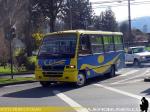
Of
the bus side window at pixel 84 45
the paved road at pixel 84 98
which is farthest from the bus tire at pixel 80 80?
the bus side window at pixel 84 45

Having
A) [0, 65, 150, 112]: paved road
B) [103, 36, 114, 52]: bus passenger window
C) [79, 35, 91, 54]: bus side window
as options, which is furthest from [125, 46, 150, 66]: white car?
[0, 65, 150, 112]: paved road

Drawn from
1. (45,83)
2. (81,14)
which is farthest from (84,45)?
(81,14)

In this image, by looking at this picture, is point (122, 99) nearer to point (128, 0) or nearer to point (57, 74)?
point (57, 74)

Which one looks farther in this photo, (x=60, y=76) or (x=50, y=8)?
(x=50, y=8)

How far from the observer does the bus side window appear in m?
19.5

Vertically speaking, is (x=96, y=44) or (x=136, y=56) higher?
(x=96, y=44)

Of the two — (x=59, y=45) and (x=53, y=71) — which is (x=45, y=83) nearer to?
(x=53, y=71)

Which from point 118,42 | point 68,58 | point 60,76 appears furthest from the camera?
point 118,42

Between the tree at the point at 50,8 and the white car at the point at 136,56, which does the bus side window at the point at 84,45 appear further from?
the tree at the point at 50,8

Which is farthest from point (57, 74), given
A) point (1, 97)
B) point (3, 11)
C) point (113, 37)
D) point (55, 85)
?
point (3, 11)

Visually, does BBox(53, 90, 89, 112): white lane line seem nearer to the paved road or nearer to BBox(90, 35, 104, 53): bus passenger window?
the paved road

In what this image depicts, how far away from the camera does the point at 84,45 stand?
19.9 metres

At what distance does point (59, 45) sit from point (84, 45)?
125 cm

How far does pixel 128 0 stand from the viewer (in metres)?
54.3
